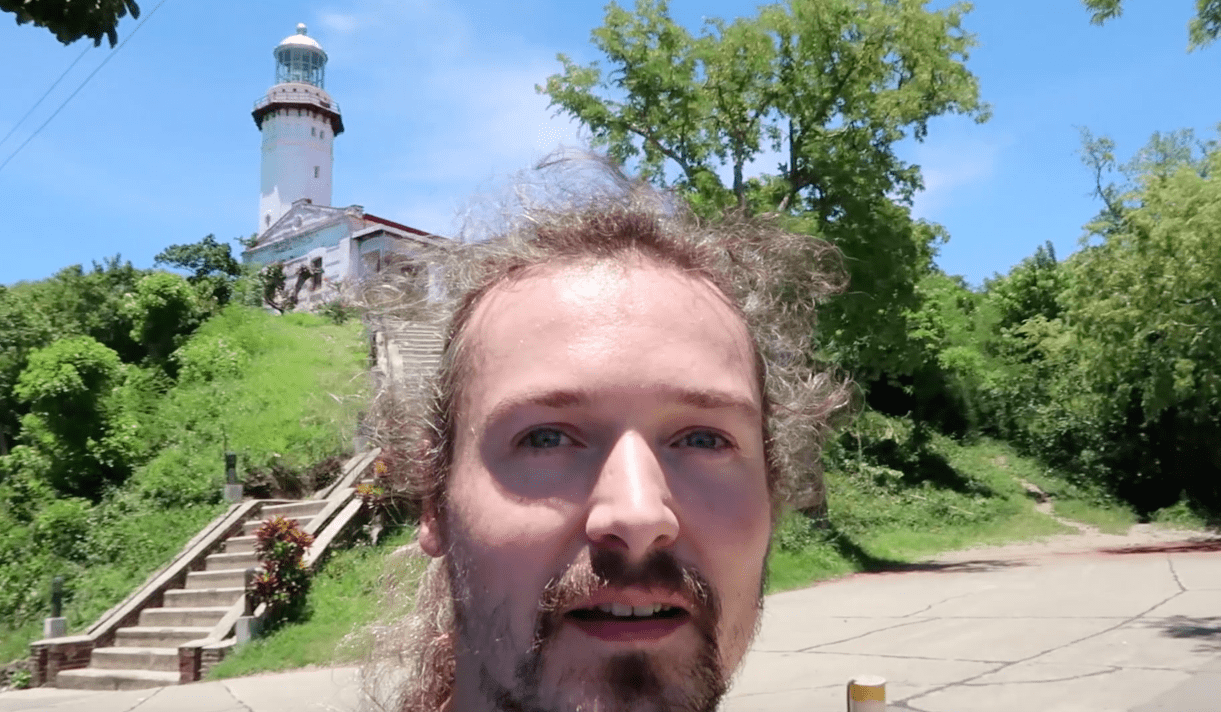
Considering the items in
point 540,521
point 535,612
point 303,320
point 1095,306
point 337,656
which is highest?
point 303,320

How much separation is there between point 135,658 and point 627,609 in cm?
1038

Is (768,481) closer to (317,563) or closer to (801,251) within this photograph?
(801,251)

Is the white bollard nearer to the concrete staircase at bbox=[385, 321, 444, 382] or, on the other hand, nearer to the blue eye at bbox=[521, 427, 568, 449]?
the concrete staircase at bbox=[385, 321, 444, 382]

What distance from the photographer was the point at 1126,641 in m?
6.70

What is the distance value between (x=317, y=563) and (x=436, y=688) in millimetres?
9971

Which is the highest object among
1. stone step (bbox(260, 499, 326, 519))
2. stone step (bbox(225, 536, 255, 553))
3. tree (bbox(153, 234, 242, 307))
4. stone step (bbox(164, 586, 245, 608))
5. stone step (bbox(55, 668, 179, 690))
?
tree (bbox(153, 234, 242, 307))

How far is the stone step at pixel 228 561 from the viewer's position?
11.2 metres

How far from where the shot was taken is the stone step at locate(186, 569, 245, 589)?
10.8 meters

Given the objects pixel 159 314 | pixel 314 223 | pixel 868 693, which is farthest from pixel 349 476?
pixel 314 223

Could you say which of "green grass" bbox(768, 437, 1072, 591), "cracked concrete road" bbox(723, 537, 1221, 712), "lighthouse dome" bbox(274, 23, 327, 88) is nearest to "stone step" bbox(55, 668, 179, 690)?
"cracked concrete road" bbox(723, 537, 1221, 712)

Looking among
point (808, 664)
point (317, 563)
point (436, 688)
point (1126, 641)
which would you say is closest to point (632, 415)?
point (436, 688)

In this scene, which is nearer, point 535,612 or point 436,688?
point 535,612

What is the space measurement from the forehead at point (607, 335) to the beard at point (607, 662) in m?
0.23

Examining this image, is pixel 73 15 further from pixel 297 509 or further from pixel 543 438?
pixel 297 509
